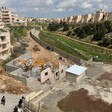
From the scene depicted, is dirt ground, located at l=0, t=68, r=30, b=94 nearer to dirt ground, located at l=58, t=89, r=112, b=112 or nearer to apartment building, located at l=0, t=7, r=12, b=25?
dirt ground, located at l=58, t=89, r=112, b=112

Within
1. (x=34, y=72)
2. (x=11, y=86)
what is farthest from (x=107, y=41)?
(x=11, y=86)

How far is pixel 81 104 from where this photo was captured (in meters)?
13.9

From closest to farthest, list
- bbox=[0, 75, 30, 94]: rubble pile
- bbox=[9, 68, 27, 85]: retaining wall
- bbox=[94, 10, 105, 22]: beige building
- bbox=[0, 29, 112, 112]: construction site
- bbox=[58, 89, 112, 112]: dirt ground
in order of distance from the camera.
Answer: bbox=[58, 89, 112, 112]: dirt ground
bbox=[0, 29, 112, 112]: construction site
bbox=[0, 75, 30, 94]: rubble pile
bbox=[9, 68, 27, 85]: retaining wall
bbox=[94, 10, 105, 22]: beige building

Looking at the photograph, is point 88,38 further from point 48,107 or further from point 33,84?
point 48,107

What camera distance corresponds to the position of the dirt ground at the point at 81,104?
1309 cm

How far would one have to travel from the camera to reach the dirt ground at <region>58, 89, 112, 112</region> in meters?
13.1

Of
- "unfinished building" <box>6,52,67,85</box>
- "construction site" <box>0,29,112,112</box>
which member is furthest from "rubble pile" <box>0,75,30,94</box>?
"unfinished building" <box>6,52,67,85</box>

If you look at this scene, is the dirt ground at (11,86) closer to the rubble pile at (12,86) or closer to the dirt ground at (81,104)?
the rubble pile at (12,86)

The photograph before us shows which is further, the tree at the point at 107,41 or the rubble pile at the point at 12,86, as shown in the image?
Answer: the tree at the point at 107,41

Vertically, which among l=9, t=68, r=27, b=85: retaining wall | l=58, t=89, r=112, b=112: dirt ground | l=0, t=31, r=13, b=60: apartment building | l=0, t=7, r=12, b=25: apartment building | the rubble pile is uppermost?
l=0, t=7, r=12, b=25: apartment building

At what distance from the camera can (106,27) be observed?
59781 millimetres

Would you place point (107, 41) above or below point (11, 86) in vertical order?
above

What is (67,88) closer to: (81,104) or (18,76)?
(81,104)

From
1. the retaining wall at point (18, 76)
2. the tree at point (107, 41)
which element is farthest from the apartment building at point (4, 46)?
the tree at point (107, 41)
